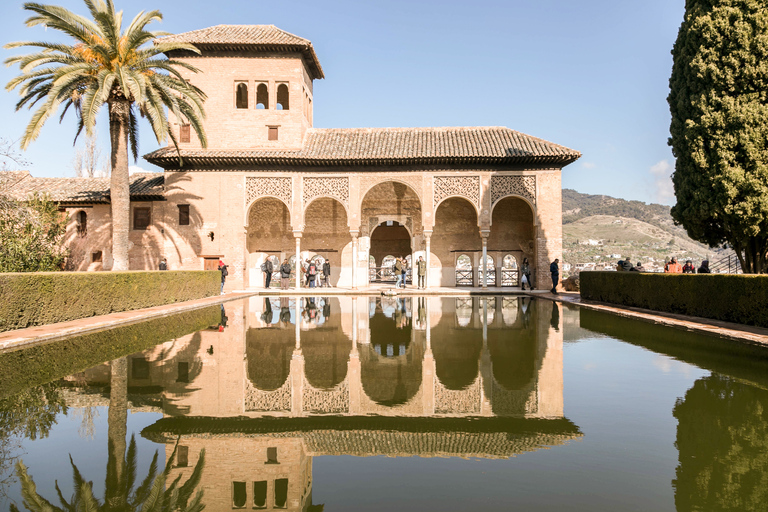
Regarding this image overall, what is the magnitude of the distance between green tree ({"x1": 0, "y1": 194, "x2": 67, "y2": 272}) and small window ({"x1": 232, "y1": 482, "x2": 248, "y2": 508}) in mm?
15111

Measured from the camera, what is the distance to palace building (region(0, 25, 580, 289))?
72.2ft

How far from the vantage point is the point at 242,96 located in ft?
77.9

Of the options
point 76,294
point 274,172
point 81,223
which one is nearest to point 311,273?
point 274,172

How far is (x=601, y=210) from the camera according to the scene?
339 ft

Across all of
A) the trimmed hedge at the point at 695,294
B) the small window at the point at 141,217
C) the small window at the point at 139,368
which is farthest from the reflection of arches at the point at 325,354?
the small window at the point at 141,217

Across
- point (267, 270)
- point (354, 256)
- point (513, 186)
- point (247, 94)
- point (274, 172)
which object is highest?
point (247, 94)

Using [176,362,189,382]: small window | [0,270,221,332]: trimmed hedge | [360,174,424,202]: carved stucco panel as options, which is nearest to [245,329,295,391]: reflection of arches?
[176,362,189,382]: small window

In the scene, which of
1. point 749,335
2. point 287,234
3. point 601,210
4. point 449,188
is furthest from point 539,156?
point 601,210

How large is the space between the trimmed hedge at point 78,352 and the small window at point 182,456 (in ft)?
8.10

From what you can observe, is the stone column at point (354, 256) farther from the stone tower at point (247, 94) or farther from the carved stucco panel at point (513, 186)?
the carved stucco panel at point (513, 186)

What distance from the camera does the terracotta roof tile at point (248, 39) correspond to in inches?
887

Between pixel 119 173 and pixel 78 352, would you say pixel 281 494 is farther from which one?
pixel 119 173

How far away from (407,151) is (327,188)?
3726 mm

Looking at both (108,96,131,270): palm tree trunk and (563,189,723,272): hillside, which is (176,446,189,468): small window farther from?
(563,189,723,272): hillside
